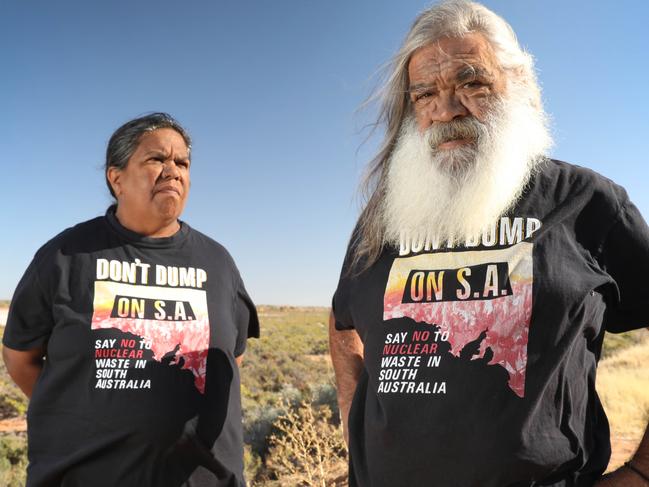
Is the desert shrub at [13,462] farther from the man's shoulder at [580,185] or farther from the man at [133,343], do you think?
the man's shoulder at [580,185]

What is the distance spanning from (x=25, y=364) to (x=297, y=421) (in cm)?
329

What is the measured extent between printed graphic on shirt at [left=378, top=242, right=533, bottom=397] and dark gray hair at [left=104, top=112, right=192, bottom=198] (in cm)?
184

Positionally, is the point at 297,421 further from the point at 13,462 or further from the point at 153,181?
the point at 13,462

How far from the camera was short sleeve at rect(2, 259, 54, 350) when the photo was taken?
2652 millimetres

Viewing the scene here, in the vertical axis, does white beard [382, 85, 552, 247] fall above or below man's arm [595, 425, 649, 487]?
above

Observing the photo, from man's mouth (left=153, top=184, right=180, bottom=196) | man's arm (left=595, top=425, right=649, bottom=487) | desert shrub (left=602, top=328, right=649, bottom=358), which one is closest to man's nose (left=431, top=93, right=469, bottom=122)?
man's arm (left=595, top=425, right=649, bottom=487)

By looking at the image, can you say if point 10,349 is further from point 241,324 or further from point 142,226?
point 241,324

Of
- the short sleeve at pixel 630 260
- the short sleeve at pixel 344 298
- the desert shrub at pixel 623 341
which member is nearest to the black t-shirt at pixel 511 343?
the short sleeve at pixel 630 260

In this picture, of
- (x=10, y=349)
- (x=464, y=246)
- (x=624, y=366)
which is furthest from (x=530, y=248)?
(x=624, y=366)

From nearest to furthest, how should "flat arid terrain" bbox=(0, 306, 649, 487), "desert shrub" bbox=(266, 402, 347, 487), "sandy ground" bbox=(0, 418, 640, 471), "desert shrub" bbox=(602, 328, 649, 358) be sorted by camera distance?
1. "sandy ground" bbox=(0, 418, 640, 471)
2. "flat arid terrain" bbox=(0, 306, 649, 487)
3. "desert shrub" bbox=(266, 402, 347, 487)
4. "desert shrub" bbox=(602, 328, 649, 358)

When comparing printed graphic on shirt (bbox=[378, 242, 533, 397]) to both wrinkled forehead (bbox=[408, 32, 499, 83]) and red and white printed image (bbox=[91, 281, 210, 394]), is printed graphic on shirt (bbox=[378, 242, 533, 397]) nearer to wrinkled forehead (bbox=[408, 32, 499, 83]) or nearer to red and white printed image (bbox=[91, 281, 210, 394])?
wrinkled forehead (bbox=[408, 32, 499, 83])

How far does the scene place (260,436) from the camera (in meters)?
7.87

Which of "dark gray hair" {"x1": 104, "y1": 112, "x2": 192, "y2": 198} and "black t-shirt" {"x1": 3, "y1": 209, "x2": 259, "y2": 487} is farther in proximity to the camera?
"dark gray hair" {"x1": 104, "y1": 112, "x2": 192, "y2": 198}

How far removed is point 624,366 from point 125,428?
12238mm
